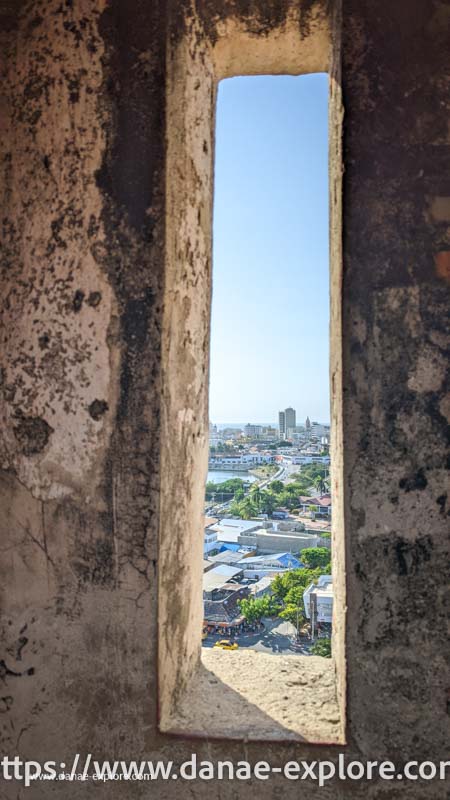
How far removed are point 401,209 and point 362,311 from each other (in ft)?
1.02

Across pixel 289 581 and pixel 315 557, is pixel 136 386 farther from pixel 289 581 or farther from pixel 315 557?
pixel 289 581

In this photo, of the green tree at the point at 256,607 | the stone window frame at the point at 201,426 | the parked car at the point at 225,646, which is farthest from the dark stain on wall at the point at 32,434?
the green tree at the point at 256,607

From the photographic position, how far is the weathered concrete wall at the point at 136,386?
134cm

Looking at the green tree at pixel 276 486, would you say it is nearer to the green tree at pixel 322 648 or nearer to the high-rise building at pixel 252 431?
the high-rise building at pixel 252 431

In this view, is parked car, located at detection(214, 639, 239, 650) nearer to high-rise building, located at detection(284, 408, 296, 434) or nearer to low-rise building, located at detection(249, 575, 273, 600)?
low-rise building, located at detection(249, 575, 273, 600)

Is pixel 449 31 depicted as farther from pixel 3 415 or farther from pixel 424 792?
pixel 424 792

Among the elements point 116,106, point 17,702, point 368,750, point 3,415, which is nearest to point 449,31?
point 116,106

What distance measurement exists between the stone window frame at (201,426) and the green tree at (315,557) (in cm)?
110

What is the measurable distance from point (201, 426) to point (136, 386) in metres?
0.36

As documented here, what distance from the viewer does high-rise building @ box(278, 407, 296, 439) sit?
159 inches

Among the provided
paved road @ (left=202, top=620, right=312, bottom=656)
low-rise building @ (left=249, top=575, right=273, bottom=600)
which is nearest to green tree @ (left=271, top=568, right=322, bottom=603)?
low-rise building @ (left=249, top=575, right=273, bottom=600)

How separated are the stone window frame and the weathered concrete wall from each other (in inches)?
1.7

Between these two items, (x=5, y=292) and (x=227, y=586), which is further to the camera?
(x=227, y=586)

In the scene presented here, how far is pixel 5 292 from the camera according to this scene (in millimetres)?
1511
